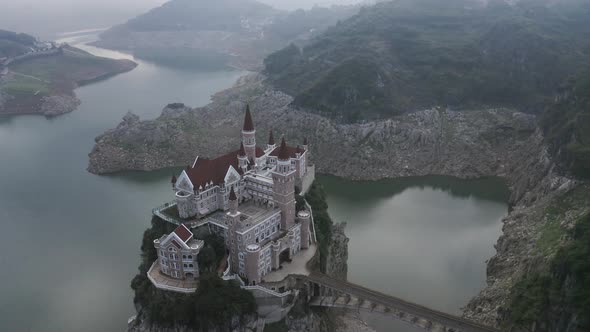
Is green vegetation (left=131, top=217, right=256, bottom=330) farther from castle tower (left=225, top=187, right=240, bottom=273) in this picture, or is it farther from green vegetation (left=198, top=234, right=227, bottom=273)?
castle tower (left=225, top=187, right=240, bottom=273)

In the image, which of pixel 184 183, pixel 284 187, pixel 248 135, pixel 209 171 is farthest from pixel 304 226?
pixel 184 183

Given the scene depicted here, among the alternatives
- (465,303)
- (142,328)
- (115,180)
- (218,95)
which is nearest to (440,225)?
(465,303)

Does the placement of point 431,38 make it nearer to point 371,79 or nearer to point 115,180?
point 371,79

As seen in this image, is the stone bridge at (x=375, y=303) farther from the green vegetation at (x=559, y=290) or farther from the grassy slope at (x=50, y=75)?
the grassy slope at (x=50, y=75)

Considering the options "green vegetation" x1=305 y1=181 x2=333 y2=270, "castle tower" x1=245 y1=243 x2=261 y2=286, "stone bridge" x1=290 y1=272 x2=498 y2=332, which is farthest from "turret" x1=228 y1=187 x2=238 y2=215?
"green vegetation" x1=305 y1=181 x2=333 y2=270

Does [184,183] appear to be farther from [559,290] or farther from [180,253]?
[559,290]
